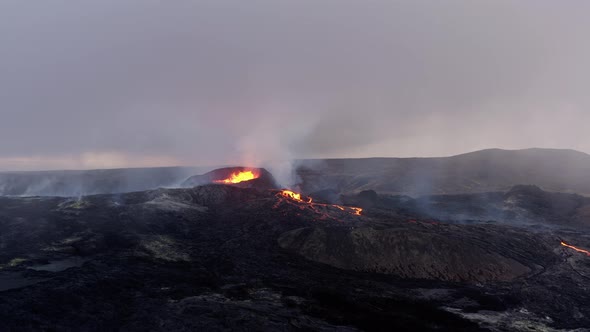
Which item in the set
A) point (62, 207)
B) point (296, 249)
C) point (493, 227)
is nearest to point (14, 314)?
point (296, 249)

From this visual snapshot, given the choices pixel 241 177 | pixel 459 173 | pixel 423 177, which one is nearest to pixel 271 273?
pixel 241 177

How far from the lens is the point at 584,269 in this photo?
122ft

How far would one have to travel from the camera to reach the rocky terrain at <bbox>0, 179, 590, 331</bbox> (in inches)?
910

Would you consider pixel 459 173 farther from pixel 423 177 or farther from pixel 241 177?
pixel 241 177

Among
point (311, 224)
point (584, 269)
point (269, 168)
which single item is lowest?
point (584, 269)

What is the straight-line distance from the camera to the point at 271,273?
108ft

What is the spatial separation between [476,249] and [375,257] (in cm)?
1104

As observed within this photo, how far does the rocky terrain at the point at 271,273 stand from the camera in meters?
23.1

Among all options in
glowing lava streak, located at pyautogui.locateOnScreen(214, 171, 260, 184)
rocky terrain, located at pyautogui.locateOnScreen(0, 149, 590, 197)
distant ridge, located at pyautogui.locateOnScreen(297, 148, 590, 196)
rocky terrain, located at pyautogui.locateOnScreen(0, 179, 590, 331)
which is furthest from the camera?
distant ridge, located at pyautogui.locateOnScreen(297, 148, 590, 196)

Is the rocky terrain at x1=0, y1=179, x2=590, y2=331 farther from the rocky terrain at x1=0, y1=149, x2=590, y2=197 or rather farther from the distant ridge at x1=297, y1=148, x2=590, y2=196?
the distant ridge at x1=297, y1=148, x2=590, y2=196

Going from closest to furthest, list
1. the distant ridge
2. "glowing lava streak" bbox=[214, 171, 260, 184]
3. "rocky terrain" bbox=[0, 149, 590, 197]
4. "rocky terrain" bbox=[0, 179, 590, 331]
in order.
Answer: "rocky terrain" bbox=[0, 179, 590, 331]
"glowing lava streak" bbox=[214, 171, 260, 184]
"rocky terrain" bbox=[0, 149, 590, 197]
the distant ridge

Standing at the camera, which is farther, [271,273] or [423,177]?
[423,177]

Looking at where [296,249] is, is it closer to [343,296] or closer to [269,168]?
[343,296]

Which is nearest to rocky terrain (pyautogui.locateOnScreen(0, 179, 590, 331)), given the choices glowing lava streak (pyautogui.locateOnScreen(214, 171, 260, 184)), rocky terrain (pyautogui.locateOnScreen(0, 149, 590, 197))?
glowing lava streak (pyautogui.locateOnScreen(214, 171, 260, 184))
